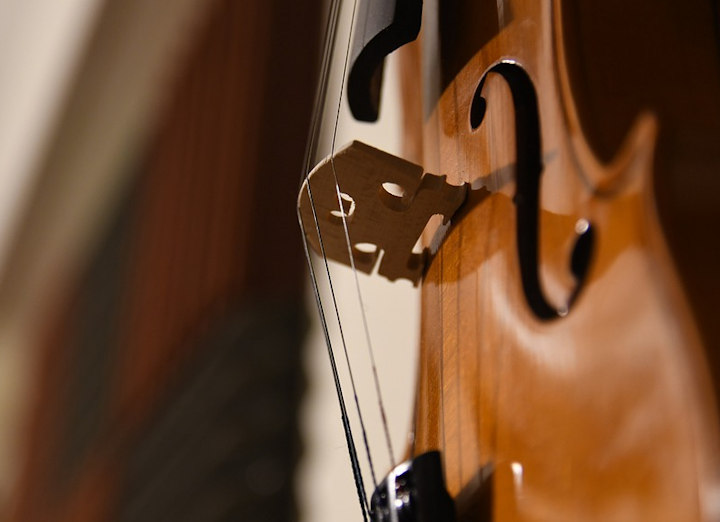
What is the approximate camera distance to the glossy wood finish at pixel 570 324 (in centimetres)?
23

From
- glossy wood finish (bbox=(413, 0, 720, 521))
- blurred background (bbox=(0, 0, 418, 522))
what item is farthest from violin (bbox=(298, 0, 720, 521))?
blurred background (bbox=(0, 0, 418, 522))

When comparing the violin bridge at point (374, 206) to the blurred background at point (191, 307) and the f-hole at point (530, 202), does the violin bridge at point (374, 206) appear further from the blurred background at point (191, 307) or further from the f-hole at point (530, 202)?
the blurred background at point (191, 307)

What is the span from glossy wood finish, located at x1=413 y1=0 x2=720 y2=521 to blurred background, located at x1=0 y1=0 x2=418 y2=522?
25 centimetres

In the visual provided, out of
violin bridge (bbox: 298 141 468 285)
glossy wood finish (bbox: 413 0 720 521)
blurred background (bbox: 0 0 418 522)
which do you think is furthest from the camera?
blurred background (bbox: 0 0 418 522)

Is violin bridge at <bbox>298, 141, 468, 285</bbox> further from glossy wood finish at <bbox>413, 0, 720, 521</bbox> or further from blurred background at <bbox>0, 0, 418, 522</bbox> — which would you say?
blurred background at <bbox>0, 0, 418, 522</bbox>

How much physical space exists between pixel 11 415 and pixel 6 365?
9.1 inches

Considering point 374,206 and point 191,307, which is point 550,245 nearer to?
point 374,206

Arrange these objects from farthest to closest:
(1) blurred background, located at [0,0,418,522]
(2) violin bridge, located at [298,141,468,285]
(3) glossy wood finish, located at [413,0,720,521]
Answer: (1) blurred background, located at [0,0,418,522], (2) violin bridge, located at [298,141,468,285], (3) glossy wood finish, located at [413,0,720,521]

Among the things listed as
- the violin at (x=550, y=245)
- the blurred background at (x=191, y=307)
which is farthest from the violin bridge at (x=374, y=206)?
the blurred background at (x=191, y=307)

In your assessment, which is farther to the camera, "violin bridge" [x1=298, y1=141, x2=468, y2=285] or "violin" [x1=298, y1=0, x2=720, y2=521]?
"violin bridge" [x1=298, y1=141, x2=468, y2=285]

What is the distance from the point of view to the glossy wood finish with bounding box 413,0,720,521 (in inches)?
8.9

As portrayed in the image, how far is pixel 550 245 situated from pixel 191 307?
2.68 ft

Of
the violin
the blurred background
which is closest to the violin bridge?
the violin

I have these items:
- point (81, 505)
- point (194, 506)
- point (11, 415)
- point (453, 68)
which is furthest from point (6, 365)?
point (453, 68)
